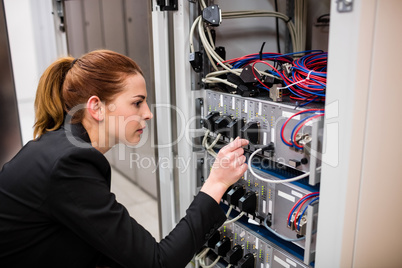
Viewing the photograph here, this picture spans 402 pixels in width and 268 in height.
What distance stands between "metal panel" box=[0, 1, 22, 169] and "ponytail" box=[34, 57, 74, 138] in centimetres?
108

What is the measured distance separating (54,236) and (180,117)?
2.31 ft

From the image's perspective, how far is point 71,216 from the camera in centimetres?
87

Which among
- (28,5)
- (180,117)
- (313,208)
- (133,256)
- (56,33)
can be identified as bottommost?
(133,256)

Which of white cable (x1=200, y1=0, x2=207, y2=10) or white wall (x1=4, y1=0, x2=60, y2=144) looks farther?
white wall (x1=4, y1=0, x2=60, y2=144)

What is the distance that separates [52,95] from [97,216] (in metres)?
0.42

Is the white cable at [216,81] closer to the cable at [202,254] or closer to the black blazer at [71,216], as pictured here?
the black blazer at [71,216]

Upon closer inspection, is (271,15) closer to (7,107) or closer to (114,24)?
(114,24)

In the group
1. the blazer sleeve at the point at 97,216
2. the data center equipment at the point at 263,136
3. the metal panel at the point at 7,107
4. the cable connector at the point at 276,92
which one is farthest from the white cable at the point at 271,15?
the metal panel at the point at 7,107

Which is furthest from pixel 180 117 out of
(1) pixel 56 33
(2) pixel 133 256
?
(1) pixel 56 33

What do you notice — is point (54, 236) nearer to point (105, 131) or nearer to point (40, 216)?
point (40, 216)

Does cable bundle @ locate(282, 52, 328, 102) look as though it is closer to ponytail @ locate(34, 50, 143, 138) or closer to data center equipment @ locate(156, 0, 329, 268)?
data center equipment @ locate(156, 0, 329, 268)

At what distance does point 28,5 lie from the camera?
2078mm

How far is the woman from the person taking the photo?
34.3 inches

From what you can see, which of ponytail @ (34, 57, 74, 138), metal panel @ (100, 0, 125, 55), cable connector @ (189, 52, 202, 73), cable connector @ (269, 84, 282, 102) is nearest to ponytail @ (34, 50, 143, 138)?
ponytail @ (34, 57, 74, 138)
